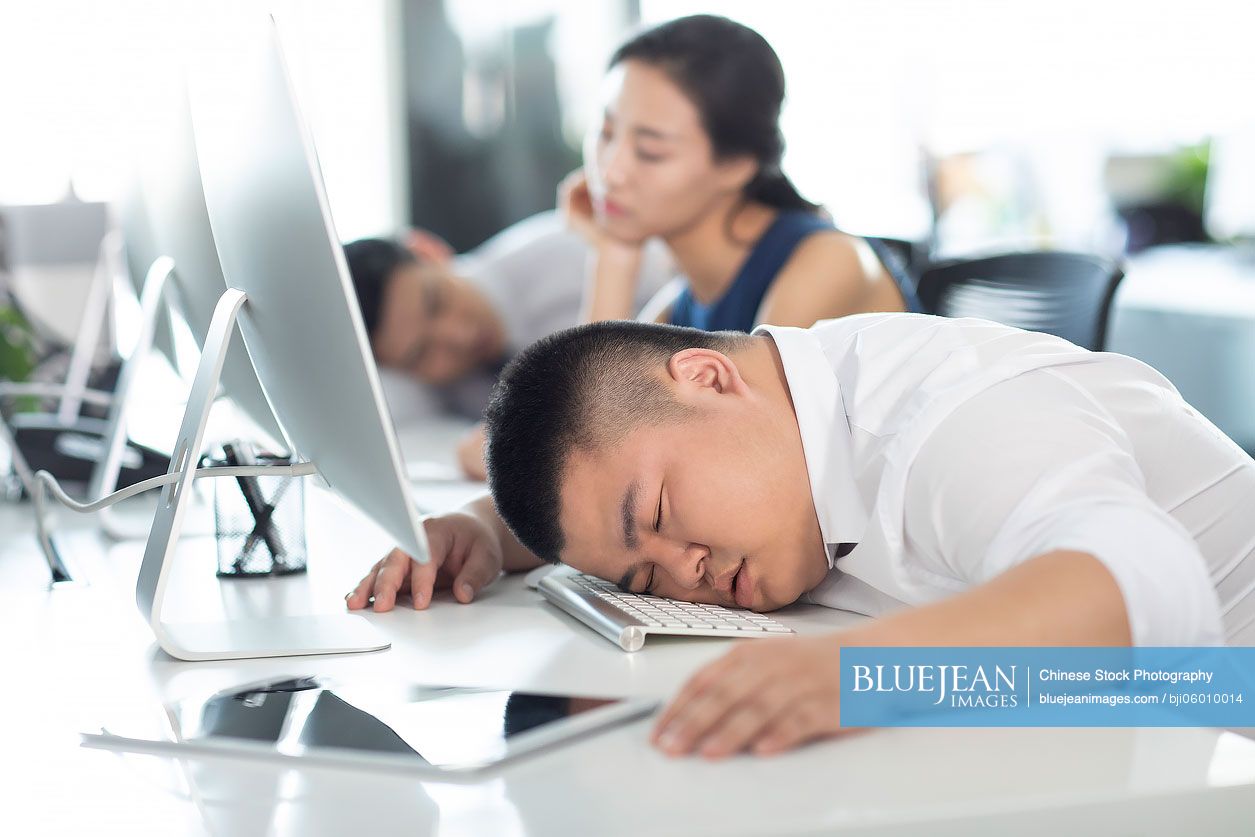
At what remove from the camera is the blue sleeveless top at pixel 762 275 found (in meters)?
1.97

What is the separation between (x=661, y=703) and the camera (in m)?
0.72

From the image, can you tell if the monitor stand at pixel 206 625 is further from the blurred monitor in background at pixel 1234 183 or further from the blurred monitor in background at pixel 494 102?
the blurred monitor in background at pixel 494 102

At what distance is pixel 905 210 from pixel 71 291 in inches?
157

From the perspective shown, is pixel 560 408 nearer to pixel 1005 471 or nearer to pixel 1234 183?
pixel 1005 471

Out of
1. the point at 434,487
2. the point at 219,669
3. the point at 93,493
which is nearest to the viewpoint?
the point at 219,669

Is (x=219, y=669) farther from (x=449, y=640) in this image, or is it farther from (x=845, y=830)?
(x=845, y=830)

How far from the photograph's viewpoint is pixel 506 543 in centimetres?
116

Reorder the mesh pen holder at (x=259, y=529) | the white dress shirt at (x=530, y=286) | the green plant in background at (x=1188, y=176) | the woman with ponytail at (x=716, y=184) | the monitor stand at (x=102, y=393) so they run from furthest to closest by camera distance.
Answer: the green plant in background at (x=1188, y=176)
the white dress shirt at (x=530, y=286)
the woman with ponytail at (x=716, y=184)
the monitor stand at (x=102, y=393)
the mesh pen holder at (x=259, y=529)

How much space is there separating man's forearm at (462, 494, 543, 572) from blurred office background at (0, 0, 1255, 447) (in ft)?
10.9

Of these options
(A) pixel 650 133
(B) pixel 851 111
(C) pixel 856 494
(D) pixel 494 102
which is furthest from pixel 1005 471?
(D) pixel 494 102

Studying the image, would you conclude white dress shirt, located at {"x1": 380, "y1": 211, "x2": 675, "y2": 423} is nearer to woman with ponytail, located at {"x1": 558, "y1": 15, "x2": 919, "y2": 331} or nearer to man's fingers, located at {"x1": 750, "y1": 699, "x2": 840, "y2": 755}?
woman with ponytail, located at {"x1": 558, "y1": 15, "x2": 919, "y2": 331}

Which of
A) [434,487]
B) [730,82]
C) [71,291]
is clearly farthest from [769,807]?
[71,291]

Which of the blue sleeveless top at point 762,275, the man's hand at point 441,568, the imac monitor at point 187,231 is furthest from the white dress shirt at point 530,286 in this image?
the man's hand at point 441,568

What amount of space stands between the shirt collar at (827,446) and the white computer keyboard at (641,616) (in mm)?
87
